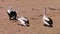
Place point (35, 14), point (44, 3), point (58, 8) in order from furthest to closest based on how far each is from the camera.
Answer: point (44, 3) → point (58, 8) → point (35, 14)

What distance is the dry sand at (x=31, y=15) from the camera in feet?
52.7

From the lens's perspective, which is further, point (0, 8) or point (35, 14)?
point (0, 8)

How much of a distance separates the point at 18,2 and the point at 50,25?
21.9ft

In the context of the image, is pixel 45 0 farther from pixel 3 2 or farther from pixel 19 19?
pixel 19 19

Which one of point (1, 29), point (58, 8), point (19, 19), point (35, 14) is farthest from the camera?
point (58, 8)

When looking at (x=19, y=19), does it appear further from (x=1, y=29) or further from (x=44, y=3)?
(x=44, y=3)

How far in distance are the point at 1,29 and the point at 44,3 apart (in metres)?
6.83

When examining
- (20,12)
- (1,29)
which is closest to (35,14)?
(20,12)

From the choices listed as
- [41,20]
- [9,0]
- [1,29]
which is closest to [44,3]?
[9,0]

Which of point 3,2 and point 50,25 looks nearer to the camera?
point 50,25

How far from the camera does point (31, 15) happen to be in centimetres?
1920

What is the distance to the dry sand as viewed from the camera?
16.1 meters

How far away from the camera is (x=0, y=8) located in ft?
69.5

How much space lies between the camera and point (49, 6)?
21.5 metres
